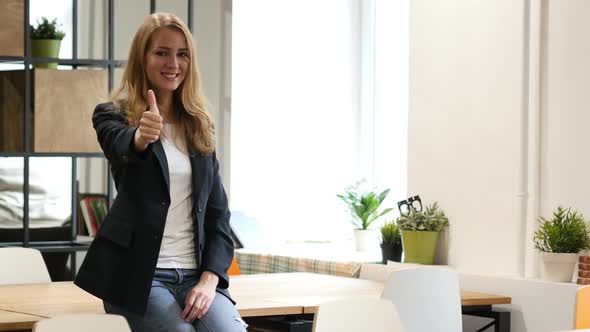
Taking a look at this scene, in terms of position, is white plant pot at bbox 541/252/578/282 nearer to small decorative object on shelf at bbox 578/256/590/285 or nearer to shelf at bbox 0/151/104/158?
small decorative object on shelf at bbox 578/256/590/285

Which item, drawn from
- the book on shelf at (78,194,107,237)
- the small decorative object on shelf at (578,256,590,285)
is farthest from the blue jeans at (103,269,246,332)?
the book on shelf at (78,194,107,237)

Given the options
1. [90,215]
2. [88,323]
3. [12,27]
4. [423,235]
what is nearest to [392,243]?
[423,235]

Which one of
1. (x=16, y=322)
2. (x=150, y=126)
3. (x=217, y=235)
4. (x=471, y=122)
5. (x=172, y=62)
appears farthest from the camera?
(x=471, y=122)

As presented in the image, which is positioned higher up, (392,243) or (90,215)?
(90,215)

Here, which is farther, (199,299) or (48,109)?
(48,109)

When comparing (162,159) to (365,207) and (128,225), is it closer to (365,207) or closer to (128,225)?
(128,225)

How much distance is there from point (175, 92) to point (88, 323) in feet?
2.59

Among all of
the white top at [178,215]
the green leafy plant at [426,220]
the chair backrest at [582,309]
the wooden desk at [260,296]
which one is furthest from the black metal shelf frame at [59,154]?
the chair backrest at [582,309]

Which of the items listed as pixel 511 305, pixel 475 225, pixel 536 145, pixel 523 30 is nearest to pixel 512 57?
pixel 523 30

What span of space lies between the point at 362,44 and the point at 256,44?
749mm

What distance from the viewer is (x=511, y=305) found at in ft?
13.6

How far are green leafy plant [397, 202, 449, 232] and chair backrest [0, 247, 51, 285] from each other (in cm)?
174

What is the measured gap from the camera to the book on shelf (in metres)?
5.21

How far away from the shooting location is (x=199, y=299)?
8.38 ft
